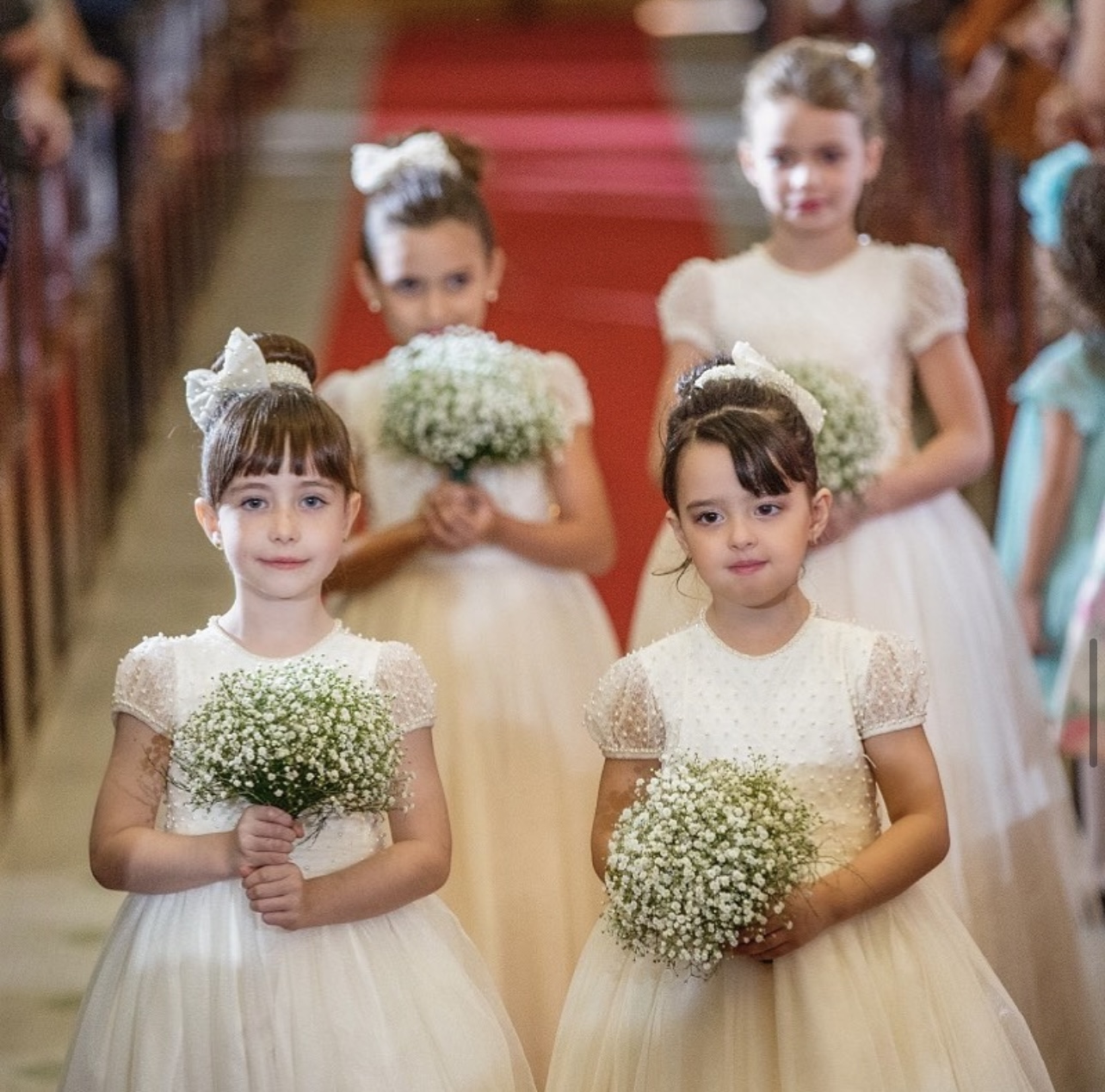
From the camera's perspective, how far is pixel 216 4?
41.4 feet

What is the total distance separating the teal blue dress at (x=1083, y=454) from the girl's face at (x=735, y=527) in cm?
193

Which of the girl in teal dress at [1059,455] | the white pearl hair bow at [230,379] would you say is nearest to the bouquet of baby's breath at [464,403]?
the white pearl hair bow at [230,379]

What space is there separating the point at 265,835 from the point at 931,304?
84.2 inches

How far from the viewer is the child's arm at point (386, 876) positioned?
3.18 meters

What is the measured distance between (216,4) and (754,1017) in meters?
10.4

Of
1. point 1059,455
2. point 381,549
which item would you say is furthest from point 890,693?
point 1059,455

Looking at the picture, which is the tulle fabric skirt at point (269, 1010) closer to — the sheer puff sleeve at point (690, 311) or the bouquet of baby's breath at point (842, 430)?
the bouquet of baby's breath at point (842, 430)

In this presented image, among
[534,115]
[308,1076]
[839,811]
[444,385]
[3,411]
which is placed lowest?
[308,1076]

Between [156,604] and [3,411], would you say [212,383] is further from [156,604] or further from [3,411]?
[156,604]

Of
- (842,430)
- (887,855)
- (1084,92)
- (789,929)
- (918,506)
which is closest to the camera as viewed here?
(789,929)

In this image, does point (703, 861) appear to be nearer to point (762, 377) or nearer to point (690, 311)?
point (762, 377)

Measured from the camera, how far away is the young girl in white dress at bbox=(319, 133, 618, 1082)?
433cm

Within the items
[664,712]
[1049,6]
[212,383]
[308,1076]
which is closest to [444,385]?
[212,383]

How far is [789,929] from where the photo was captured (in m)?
3.10
